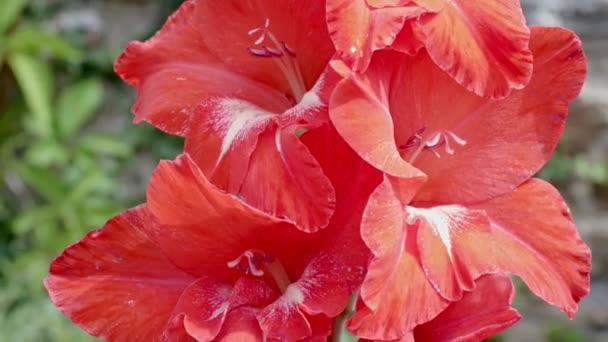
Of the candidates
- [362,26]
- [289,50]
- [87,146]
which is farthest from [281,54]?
[87,146]

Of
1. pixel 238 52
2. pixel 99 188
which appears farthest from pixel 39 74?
pixel 238 52

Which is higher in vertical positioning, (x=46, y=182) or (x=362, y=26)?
(x=362, y=26)

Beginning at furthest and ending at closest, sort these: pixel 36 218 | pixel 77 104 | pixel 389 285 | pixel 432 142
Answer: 1. pixel 77 104
2. pixel 36 218
3. pixel 432 142
4. pixel 389 285

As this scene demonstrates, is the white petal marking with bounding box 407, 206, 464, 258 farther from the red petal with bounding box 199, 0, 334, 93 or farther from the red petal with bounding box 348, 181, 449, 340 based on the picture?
the red petal with bounding box 199, 0, 334, 93

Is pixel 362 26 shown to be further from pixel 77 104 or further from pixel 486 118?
pixel 77 104

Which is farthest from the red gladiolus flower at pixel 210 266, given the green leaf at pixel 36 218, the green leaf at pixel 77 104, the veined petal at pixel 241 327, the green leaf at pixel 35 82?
the green leaf at pixel 77 104
